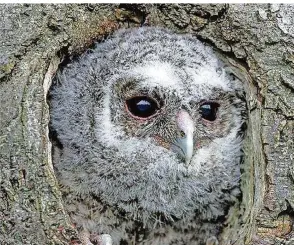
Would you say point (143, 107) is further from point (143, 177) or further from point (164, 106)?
point (143, 177)

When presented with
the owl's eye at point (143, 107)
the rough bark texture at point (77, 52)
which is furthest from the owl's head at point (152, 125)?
the rough bark texture at point (77, 52)

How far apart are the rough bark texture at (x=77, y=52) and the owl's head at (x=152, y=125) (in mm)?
140

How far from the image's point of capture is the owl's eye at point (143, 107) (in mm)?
3637

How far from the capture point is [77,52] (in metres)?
3.90

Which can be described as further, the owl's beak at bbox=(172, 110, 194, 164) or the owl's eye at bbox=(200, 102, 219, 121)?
the owl's eye at bbox=(200, 102, 219, 121)

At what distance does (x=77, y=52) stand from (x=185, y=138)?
91 centimetres

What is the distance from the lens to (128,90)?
12.0 ft

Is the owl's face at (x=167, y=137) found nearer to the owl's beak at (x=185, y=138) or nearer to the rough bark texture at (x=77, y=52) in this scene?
the owl's beak at (x=185, y=138)

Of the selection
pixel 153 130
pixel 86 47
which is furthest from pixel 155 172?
pixel 86 47

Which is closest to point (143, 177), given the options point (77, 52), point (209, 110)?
point (209, 110)

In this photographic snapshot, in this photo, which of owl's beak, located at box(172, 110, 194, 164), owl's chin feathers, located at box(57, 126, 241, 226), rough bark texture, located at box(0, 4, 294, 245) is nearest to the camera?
rough bark texture, located at box(0, 4, 294, 245)

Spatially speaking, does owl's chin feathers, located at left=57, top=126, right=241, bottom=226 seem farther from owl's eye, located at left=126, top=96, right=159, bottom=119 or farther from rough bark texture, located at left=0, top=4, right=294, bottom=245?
rough bark texture, located at left=0, top=4, right=294, bottom=245

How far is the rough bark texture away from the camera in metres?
3.08

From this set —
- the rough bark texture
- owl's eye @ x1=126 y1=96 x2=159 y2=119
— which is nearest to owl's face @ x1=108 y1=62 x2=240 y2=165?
owl's eye @ x1=126 y1=96 x2=159 y2=119
